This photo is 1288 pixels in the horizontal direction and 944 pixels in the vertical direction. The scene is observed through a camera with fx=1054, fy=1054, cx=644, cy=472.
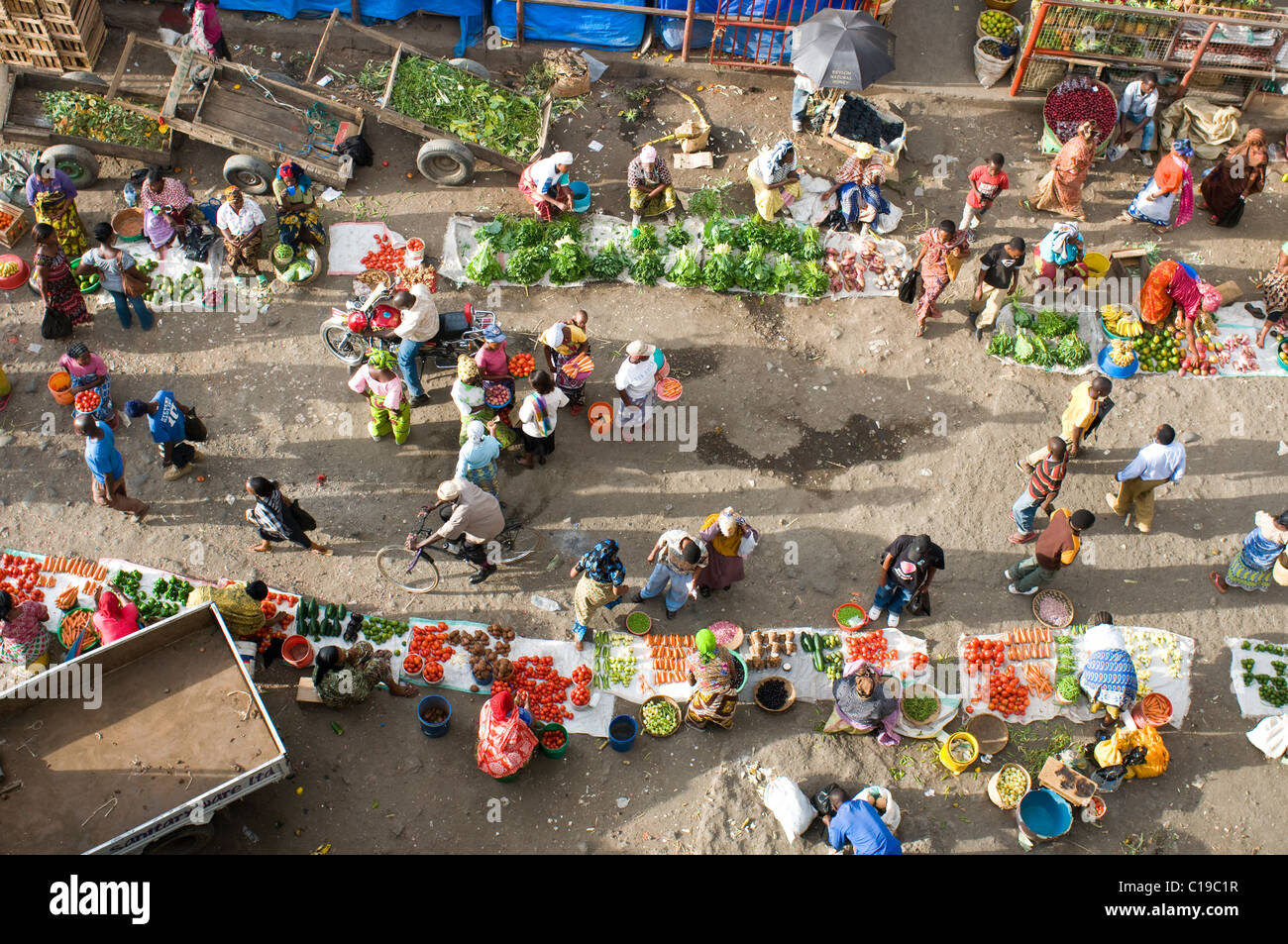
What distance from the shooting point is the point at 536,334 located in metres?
13.5

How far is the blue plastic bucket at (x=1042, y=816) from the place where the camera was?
10.1 m

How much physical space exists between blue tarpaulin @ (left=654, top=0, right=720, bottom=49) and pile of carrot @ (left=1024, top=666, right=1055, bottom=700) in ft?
35.5

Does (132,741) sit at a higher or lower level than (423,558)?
lower

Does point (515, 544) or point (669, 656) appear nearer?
point (669, 656)

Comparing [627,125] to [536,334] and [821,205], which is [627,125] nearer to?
[821,205]

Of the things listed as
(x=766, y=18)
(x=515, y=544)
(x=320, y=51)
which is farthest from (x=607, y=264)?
(x=766, y=18)

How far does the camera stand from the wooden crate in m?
13.7

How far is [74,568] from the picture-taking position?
37.6ft

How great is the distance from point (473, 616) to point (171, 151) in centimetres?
836

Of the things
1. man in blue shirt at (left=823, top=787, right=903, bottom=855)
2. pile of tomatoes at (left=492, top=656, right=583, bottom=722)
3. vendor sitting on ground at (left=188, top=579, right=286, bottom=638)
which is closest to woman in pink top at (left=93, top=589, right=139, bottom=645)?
vendor sitting on ground at (left=188, top=579, right=286, bottom=638)

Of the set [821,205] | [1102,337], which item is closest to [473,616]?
[821,205]

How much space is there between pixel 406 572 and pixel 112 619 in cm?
291

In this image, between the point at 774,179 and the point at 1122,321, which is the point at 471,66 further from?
the point at 1122,321

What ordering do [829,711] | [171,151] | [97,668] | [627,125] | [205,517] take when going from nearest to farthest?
[97,668], [829,711], [205,517], [171,151], [627,125]
